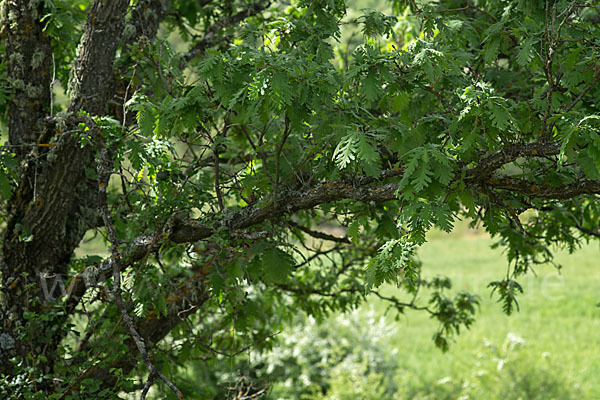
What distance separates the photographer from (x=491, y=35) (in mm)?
3002

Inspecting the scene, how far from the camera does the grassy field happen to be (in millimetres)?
9094

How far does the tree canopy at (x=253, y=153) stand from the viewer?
7.82ft

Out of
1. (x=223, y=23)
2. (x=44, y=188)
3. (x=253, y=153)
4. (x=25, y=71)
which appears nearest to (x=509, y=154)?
(x=253, y=153)

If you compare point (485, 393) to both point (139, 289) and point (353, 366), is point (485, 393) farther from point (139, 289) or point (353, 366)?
point (139, 289)

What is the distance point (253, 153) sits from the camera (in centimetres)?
342

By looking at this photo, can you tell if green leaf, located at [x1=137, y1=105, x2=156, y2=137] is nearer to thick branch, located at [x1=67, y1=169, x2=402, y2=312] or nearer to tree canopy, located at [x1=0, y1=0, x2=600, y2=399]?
tree canopy, located at [x1=0, y1=0, x2=600, y2=399]

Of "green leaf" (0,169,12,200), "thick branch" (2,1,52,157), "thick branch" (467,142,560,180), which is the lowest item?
"thick branch" (467,142,560,180)

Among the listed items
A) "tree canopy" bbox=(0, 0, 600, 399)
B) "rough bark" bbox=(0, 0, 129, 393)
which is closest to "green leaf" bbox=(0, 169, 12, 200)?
"tree canopy" bbox=(0, 0, 600, 399)

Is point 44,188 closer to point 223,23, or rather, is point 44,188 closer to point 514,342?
point 223,23

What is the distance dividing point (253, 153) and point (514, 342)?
7055 mm

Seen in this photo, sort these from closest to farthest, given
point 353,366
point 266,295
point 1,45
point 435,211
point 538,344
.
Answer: point 435,211 → point 1,45 → point 266,295 → point 353,366 → point 538,344

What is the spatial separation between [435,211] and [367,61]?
0.69 m

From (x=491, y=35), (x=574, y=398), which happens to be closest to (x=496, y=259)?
(x=574, y=398)

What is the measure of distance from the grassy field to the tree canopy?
3525mm
